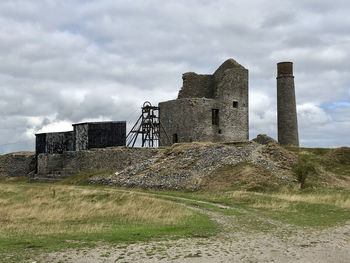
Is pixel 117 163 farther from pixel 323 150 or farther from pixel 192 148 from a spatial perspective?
pixel 323 150

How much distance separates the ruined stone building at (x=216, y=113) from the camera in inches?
1750

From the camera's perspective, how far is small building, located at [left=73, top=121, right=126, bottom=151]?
134ft

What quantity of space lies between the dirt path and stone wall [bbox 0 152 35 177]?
36.5 meters

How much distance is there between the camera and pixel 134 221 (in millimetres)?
16938

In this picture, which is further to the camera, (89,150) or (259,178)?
(89,150)

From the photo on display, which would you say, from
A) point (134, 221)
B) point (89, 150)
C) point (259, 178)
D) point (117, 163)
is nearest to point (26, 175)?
point (89, 150)

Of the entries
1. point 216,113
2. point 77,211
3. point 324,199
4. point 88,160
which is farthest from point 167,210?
point 216,113

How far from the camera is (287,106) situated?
45.1 metres

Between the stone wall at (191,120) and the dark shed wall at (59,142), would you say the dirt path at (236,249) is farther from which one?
the dark shed wall at (59,142)

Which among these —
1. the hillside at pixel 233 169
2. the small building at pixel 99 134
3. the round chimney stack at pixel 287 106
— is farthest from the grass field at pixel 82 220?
the round chimney stack at pixel 287 106

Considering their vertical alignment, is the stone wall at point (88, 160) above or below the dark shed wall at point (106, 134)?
below

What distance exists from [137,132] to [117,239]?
1355 inches

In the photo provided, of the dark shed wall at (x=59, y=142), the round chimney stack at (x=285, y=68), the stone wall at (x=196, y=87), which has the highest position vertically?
the round chimney stack at (x=285, y=68)

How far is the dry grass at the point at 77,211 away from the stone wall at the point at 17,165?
18.4m
